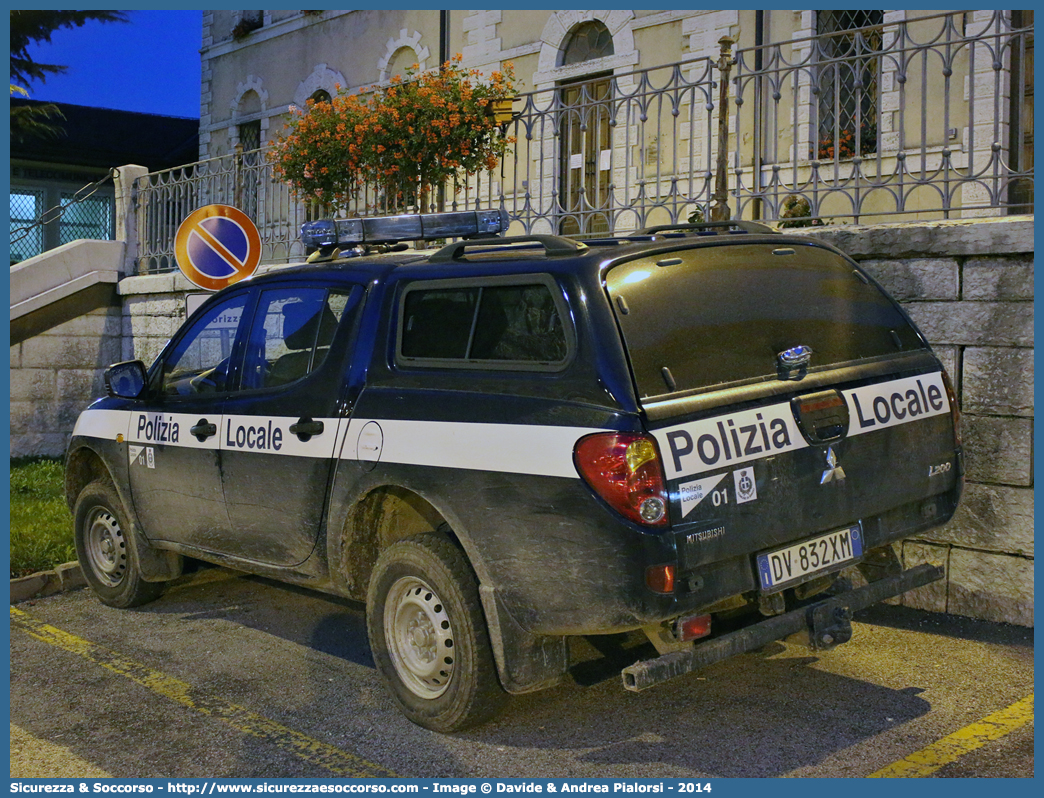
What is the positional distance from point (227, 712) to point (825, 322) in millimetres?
3045

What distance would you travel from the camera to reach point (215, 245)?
8.07 metres

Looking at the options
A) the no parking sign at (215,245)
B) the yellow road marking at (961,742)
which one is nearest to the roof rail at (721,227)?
the yellow road marking at (961,742)

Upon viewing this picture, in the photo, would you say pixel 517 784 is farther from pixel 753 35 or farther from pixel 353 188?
pixel 753 35

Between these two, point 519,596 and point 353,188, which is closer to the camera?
point 519,596

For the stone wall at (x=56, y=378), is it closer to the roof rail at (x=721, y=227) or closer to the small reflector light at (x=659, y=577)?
the roof rail at (x=721, y=227)

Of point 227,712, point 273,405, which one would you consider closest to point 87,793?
point 227,712

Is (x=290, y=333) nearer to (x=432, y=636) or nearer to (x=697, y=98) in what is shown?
(x=432, y=636)

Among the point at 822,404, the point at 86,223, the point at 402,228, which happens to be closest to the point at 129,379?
the point at 402,228

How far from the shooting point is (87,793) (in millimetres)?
3912

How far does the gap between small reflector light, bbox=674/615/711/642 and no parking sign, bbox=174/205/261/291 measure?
5.32 meters

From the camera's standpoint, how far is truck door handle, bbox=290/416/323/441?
15.7ft

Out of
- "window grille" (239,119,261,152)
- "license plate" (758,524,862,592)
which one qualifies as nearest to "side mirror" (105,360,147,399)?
"license plate" (758,524,862,592)

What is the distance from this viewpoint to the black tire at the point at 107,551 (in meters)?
6.29

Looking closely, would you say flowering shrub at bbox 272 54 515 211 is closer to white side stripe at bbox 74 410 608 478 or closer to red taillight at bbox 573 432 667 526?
white side stripe at bbox 74 410 608 478
